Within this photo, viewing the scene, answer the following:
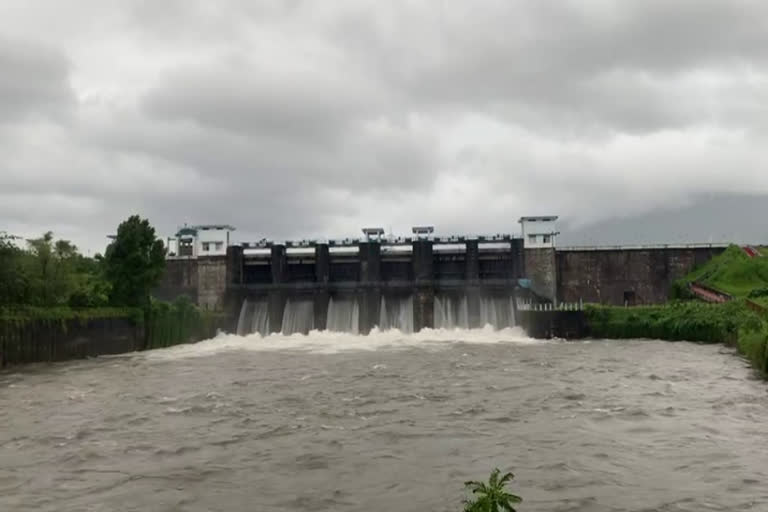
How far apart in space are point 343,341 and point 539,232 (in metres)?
20.7

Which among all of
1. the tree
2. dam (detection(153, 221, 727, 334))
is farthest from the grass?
dam (detection(153, 221, 727, 334))

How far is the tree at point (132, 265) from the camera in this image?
46375 millimetres

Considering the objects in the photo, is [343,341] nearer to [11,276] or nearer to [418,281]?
[418,281]

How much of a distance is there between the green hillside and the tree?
41658mm

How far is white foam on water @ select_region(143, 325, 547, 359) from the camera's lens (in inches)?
1706

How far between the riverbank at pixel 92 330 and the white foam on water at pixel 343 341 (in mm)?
1408

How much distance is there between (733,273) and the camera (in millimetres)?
53219

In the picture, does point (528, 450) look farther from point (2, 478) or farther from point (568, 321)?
point (568, 321)

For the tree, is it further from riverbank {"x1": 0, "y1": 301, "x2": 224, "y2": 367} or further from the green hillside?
the green hillside

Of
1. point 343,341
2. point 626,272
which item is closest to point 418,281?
point 343,341

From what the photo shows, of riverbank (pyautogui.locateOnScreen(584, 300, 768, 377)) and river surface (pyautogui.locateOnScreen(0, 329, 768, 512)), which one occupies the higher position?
riverbank (pyautogui.locateOnScreen(584, 300, 768, 377))

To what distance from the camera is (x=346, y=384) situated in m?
24.8

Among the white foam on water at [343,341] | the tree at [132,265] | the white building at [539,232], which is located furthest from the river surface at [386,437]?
the white building at [539,232]

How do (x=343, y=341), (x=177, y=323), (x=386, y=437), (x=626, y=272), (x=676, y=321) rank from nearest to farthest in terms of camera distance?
(x=386, y=437), (x=676, y=321), (x=343, y=341), (x=177, y=323), (x=626, y=272)
